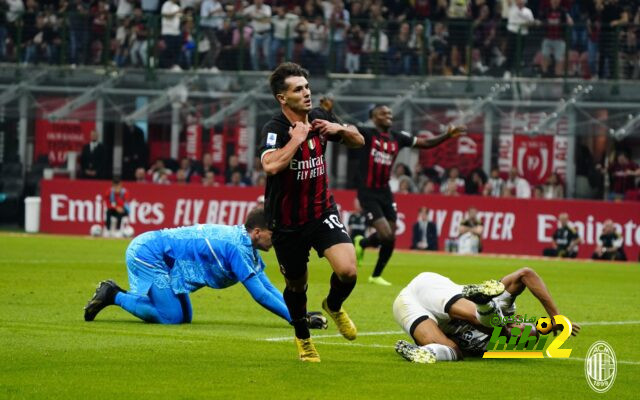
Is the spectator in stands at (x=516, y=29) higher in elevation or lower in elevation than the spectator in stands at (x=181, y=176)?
higher

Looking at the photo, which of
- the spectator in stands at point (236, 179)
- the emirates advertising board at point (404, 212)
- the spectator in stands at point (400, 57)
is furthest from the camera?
the spectator in stands at point (236, 179)

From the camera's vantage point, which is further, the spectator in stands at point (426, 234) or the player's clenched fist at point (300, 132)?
the spectator in stands at point (426, 234)

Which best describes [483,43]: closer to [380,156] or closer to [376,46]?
[376,46]

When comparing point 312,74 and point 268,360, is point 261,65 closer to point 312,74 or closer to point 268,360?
point 312,74

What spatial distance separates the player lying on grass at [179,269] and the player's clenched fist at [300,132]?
324cm

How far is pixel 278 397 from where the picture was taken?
8961mm

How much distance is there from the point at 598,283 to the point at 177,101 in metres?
16.4

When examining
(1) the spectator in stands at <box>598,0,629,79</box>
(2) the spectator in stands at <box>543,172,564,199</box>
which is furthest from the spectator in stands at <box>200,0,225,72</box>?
(1) the spectator in stands at <box>598,0,629,79</box>

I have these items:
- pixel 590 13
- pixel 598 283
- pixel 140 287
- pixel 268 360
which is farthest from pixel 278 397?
pixel 590 13

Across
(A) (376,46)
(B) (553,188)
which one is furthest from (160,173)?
(B) (553,188)

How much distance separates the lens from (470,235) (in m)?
32.0

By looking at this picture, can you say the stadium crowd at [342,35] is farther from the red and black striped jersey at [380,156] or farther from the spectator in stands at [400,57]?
the red and black striped jersey at [380,156]

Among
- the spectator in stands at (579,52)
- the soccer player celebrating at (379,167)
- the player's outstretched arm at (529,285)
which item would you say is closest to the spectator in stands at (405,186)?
the spectator in stands at (579,52)

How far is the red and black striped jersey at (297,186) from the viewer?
34.8ft
